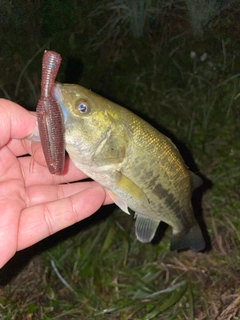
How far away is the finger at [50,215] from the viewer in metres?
2.52

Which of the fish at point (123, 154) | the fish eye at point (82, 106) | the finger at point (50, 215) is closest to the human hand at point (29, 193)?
the finger at point (50, 215)

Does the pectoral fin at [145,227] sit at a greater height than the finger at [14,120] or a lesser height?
lesser

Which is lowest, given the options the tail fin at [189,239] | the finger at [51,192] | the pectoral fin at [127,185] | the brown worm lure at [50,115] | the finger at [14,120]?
the tail fin at [189,239]

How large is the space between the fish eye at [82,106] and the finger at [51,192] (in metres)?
0.79

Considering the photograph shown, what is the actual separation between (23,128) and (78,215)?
2.38 feet

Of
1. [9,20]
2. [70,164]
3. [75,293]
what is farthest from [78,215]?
[9,20]

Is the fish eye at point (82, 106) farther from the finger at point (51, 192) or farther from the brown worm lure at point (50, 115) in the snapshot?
the finger at point (51, 192)

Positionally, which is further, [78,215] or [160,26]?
[160,26]

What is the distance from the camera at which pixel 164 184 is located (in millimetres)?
2562

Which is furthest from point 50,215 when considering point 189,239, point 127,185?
point 189,239

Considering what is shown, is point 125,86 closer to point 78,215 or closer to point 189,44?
point 189,44

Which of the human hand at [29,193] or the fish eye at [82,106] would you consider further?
the human hand at [29,193]

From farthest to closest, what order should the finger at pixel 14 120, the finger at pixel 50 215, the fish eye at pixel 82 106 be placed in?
the finger at pixel 50 215 < the finger at pixel 14 120 < the fish eye at pixel 82 106

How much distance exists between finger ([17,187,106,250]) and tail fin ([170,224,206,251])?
Answer: 860 mm
